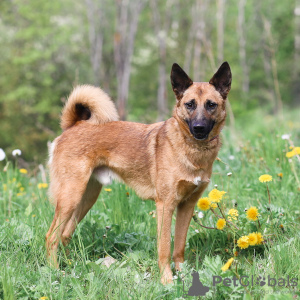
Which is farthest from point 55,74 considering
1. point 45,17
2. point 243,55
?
point 243,55

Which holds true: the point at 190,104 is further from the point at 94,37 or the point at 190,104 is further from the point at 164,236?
the point at 94,37

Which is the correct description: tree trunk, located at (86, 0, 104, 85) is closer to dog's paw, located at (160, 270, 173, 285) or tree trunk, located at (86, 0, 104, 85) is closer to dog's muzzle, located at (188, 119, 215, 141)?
dog's muzzle, located at (188, 119, 215, 141)

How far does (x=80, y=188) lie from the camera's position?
3449 millimetres

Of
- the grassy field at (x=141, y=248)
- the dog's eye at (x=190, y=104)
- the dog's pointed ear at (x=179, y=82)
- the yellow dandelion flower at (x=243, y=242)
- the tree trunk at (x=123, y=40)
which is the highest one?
the tree trunk at (x=123, y=40)

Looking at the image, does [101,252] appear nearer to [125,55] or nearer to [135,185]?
[135,185]

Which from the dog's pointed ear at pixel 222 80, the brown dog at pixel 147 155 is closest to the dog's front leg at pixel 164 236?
the brown dog at pixel 147 155

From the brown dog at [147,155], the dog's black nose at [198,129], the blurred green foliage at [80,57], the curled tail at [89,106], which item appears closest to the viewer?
the dog's black nose at [198,129]

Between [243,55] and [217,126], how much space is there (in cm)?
2638

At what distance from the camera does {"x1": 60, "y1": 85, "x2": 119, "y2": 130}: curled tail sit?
374 cm

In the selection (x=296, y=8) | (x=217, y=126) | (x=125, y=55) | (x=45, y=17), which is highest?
(x=296, y=8)

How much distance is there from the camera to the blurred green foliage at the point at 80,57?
20188 mm

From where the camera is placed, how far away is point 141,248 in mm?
3398

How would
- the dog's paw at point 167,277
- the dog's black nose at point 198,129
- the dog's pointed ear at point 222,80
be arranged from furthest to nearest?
the dog's pointed ear at point 222,80 → the dog's black nose at point 198,129 → the dog's paw at point 167,277

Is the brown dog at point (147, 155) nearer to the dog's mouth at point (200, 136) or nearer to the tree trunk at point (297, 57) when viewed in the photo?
the dog's mouth at point (200, 136)
